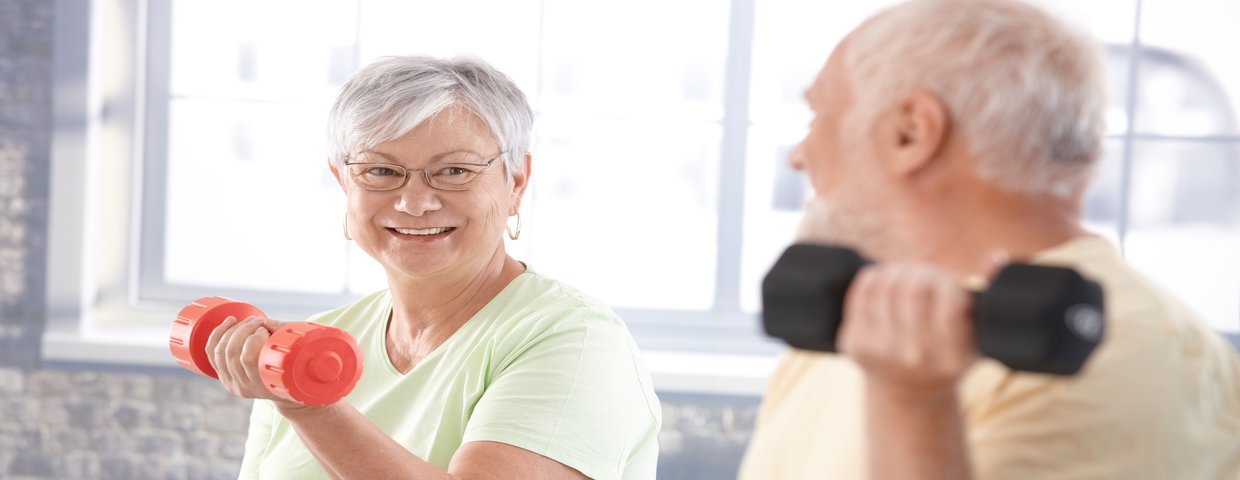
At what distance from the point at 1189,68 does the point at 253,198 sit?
3.19m

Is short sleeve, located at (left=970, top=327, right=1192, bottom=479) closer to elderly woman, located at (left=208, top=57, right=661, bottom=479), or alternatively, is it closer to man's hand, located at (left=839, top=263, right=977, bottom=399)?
man's hand, located at (left=839, top=263, right=977, bottom=399)

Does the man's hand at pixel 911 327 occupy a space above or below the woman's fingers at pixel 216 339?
above

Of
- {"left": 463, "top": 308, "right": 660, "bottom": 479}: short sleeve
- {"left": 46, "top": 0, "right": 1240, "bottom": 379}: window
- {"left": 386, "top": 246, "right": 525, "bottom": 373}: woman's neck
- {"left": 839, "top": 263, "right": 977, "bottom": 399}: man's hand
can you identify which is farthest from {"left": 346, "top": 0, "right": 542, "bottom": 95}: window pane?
{"left": 839, "top": 263, "right": 977, "bottom": 399}: man's hand

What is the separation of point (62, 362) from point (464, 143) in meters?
2.85

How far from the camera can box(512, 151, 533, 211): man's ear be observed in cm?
174

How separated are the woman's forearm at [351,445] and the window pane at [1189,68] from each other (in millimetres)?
3269

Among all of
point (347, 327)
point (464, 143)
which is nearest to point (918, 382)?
point (464, 143)

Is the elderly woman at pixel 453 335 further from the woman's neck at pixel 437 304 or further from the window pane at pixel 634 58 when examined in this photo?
the window pane at pixel 634 58

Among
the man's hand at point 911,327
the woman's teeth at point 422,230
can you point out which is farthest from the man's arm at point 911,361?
→ the woman's teeth at point 422,230

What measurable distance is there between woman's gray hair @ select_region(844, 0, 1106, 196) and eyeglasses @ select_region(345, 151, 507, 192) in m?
0.85

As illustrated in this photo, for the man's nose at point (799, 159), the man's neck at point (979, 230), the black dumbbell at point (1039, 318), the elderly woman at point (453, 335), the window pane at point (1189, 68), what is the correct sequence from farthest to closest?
the window pane at point (1189, 68)
the elderly woman at point (453, 335)
the man's nose at point (799, 159)
the man's neck at point (979, 230)
the black dumbbell at point (1039, 318)

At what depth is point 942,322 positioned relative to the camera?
624 millimetres

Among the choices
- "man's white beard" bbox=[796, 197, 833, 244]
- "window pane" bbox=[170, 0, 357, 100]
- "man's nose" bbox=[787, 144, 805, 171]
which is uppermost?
"window pane" bbox=[170, 0, 357, 100]

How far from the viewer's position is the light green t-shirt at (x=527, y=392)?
4.67ft
